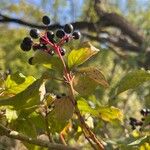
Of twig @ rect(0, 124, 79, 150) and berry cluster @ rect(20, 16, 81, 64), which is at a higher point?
berry cluster @ rect(20, 16, 81, 64)

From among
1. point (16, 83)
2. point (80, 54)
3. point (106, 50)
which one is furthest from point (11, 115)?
point (106, 50)

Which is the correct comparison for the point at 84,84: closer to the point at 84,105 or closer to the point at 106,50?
the point at 84,105

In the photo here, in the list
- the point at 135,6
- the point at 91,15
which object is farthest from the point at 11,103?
the point at 135,6

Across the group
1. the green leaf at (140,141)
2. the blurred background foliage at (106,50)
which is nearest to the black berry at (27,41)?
the green leaf at (140,141)

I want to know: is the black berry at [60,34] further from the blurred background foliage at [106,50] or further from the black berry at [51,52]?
the blurred background foliage at [106,50]

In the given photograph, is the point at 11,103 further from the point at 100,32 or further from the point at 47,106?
the point at 100,32

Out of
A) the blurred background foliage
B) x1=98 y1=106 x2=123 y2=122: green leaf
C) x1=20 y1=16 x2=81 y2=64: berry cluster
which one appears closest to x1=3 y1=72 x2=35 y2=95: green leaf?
x1=20 y1=16 x2=81 y2=64: berry cluster

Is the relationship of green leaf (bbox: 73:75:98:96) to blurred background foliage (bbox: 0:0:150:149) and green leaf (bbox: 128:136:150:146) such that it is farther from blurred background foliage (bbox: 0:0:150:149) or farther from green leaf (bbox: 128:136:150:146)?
blurred background foliage (bbox: 0:0:150:149)
